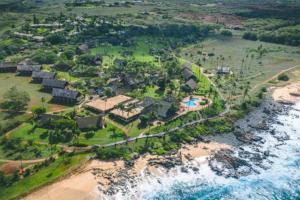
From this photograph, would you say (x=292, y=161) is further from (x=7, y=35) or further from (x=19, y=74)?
(x=7, y=35)

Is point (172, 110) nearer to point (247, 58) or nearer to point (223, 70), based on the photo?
point (223, 70)

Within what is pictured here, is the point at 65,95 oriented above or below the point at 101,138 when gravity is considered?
above

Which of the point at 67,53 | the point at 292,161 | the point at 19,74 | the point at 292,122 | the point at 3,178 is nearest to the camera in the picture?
the point at 3,178

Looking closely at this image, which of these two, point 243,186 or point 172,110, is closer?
point 243,186

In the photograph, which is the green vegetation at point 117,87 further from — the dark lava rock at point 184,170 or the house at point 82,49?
the dark lava rock at point 184,170

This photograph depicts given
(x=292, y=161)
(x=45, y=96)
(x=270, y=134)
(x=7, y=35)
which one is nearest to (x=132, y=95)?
(x=45, y=96)

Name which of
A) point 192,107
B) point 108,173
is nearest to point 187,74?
point 192,107

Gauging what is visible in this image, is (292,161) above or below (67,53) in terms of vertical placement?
below
